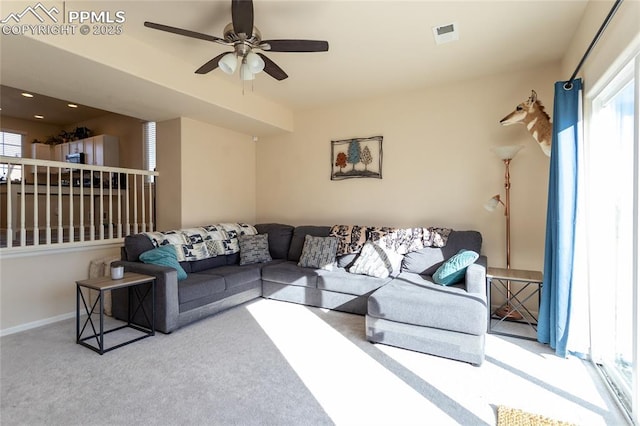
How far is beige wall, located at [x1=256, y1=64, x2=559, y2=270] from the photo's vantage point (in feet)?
11.7

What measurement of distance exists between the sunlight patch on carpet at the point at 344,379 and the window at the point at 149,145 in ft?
10.8

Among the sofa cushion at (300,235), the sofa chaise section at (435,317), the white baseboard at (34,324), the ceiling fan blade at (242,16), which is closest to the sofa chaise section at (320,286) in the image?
the sofa cushion at (300,235)

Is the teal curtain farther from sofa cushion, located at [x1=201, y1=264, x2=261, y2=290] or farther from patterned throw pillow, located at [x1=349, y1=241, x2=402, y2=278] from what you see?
sofa cushion, located at [x1=201, y1=264, x2=261, y2=290]

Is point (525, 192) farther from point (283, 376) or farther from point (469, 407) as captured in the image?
point (283, 376)

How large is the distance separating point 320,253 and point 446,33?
2.67 metres

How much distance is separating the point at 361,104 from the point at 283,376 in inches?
145

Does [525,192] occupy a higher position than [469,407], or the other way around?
[525,192]

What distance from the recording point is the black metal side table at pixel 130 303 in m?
2.66

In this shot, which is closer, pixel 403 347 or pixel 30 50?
pixel 30 50

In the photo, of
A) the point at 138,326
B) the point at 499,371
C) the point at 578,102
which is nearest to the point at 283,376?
the point at 499,371

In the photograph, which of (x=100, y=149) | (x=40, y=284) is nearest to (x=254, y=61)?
(x=40, y=284)

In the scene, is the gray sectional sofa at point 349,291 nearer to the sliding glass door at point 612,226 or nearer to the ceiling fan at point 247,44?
the sliding glass door at point 612,226

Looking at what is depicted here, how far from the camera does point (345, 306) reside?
3.57 meters

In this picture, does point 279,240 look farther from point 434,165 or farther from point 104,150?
point 104,150
